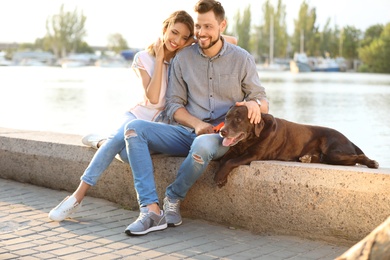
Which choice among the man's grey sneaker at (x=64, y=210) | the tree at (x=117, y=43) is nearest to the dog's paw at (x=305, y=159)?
the man's grey sneaker at (x=64, y=210)

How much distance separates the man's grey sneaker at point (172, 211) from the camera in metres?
5.03

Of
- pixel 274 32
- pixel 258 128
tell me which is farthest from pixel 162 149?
pixel 274 32

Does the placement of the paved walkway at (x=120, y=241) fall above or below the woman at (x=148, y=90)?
below

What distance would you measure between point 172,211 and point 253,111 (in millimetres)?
872

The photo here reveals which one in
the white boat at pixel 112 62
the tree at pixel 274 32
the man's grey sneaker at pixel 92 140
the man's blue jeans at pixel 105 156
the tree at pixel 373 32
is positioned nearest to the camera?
the man's blue jeans at pixel 105 156

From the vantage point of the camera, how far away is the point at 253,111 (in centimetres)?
480

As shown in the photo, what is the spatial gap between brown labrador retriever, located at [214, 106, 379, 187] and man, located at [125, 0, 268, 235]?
9cm

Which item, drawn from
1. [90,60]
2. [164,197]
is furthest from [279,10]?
[164,197]

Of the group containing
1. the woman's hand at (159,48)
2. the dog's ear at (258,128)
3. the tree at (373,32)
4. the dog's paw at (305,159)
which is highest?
the woman's hand at (159,48)

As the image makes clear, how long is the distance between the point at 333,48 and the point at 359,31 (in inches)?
185

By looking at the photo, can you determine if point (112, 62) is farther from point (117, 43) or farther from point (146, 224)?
point (146, 224)

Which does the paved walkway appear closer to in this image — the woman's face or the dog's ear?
the dog's ear

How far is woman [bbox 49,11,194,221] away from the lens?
5.14 meters

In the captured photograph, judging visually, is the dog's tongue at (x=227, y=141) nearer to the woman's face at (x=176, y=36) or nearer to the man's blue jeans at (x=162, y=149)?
the man's blue jeans at (x=162, y=149)
